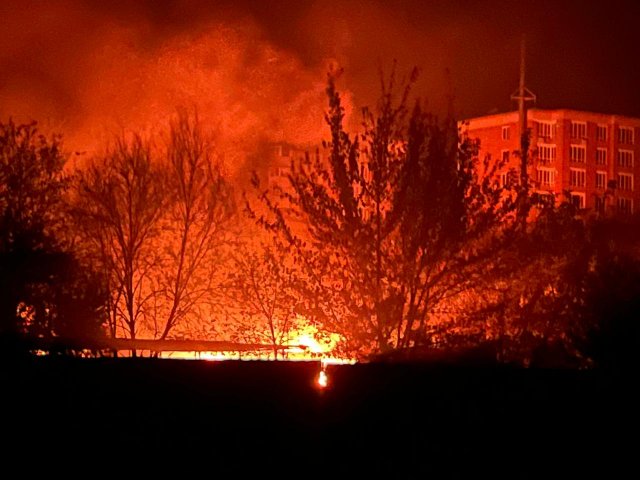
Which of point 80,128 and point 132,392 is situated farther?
point 80,128

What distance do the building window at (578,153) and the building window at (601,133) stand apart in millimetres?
1214

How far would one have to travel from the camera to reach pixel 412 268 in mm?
23125

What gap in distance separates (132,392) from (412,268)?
11688 mm

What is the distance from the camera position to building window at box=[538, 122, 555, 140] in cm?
7394

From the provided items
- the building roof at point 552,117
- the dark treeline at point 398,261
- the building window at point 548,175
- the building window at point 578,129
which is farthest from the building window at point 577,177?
the dark treeline at point 398,261

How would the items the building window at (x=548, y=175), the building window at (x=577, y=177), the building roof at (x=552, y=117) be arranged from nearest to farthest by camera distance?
the building roof at (x=552, y=117)
the building window at (x=548, y=175)
the building window at (x=577, y=177)

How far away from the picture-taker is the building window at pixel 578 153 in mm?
77681

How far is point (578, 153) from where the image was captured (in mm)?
78562

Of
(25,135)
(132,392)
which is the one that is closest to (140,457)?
(132,392)

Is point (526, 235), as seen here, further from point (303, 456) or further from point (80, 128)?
point (80, 128)

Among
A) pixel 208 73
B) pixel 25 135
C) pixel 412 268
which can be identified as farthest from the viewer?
pixel 208 73

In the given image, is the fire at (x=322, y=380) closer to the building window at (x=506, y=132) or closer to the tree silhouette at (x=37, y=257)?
the tree silhouette at (x=37, y=257)

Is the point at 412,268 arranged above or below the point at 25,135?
below

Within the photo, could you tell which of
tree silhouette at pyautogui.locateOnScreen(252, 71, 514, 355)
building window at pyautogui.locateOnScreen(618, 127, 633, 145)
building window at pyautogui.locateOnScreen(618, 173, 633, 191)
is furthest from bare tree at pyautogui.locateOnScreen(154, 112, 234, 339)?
building window at pyautogui.locateOnScreen(618, 173, 633, 191)
